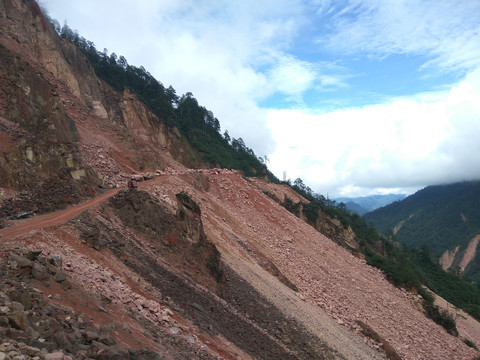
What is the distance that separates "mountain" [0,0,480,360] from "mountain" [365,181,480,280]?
73146 mm

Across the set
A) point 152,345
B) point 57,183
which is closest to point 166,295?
point 152,345

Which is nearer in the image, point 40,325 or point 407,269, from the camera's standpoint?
point 40,325

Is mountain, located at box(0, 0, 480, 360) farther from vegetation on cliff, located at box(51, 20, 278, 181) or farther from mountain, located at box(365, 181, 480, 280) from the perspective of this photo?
mountain, located at box(365, 181, 480, 280)

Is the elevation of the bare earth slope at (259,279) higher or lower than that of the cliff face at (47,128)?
lower

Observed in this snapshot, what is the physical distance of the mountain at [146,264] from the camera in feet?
27.0

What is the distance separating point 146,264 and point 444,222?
122 m

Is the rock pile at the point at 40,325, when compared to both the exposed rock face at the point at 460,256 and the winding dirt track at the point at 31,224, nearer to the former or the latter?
the winding dirt track at the point at 31,224

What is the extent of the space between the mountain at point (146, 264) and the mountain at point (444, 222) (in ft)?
240

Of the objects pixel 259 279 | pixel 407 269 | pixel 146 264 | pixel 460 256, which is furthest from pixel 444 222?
pixel 146 264

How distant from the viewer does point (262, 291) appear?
15.8 meters

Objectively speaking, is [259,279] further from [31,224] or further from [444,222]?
[444,222]

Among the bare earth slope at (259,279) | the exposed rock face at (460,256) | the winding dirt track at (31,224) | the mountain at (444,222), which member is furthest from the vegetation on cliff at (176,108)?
the exposed rock face at (460,256)

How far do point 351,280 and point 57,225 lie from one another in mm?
19869

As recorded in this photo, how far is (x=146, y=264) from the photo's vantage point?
1250 centimetres
